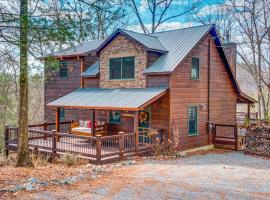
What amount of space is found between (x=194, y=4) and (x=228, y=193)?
26.1 meters

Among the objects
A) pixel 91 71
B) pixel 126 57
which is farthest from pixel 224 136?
pixel 91 71

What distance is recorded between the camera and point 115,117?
1780cm

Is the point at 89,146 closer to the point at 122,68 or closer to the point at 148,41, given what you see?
the point at 122,68

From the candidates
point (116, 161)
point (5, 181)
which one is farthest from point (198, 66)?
→ point (5, 181)

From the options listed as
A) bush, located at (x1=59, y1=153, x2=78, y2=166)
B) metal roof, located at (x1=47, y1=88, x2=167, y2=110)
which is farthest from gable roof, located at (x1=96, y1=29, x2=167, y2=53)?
bush, located at (x1=59, y1=153, x2=78, y2=166)

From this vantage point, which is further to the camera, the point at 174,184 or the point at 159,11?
the point at 159,11

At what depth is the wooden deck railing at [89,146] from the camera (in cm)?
1319

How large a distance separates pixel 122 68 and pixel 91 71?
3078 mm

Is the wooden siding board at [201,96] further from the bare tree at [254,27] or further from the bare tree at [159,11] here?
the bare tree at [159,11]

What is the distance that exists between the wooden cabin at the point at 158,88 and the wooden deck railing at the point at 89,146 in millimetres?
804

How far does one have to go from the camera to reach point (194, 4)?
100ft

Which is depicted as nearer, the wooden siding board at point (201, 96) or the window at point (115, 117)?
the wooden siding board at point (201, 96)

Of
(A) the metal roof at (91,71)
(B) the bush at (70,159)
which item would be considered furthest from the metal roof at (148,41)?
(B) the bush at (70,159)

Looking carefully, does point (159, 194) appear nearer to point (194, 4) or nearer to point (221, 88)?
point (221, 88)
